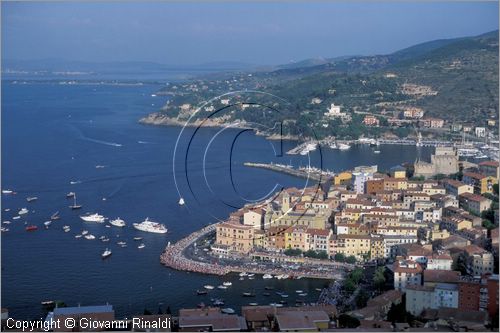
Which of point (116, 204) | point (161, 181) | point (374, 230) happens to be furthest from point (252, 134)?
point (374, 230)

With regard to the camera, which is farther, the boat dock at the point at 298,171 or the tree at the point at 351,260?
the boat dock at the point at 298,171

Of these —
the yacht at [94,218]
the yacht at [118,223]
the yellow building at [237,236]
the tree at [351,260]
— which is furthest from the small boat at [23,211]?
the tree at [351,260]

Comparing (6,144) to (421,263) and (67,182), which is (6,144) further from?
(421,263)

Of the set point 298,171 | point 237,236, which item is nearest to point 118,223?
point 237,236

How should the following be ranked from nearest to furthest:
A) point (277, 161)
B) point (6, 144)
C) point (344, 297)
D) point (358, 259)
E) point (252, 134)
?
point (344, 297)
point (358, 259)
point (277, 161)
point (6, 144)
point (252, 134)

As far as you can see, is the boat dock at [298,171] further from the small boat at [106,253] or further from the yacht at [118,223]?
the small boat at [106,253]
